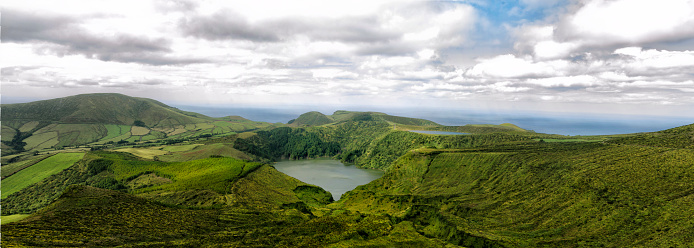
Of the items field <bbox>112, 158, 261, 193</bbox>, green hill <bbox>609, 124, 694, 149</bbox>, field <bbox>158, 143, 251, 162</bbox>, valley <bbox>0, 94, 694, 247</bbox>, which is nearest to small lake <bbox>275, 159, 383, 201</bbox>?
valley <bbox>0, 94, 694, 247</bbox>

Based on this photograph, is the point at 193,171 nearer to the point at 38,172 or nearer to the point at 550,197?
the point at 38,172

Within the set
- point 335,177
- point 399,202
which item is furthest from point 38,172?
point 399,202

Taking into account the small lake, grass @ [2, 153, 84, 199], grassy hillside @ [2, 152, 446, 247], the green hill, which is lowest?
the small lake

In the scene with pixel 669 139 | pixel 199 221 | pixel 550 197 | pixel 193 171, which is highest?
pixel 669 139

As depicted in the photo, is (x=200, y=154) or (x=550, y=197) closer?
(x=550, y=197)

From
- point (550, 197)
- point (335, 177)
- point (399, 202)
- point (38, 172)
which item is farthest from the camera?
point (335, 177)

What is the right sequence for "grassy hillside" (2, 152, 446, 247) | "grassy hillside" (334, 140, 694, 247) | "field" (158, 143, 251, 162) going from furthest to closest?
"field" (158, 143, 251, 162) → "grassy hillside" (334, 140, 694, 247) → "grassy hillside" (2, 152, 446, 247)

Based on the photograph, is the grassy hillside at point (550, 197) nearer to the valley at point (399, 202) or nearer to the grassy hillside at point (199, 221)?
the valley at point (399, 202)

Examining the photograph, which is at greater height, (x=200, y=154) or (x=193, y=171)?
(x=193, y=171)

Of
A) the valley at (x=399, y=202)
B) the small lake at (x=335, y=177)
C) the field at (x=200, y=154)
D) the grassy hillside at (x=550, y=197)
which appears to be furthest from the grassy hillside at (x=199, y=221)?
the field at (x=200, y=154)

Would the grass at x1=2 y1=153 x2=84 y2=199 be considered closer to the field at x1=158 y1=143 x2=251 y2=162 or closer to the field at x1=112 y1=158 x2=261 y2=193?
the field at x1=112 y1=158 x2=261 y2=193
